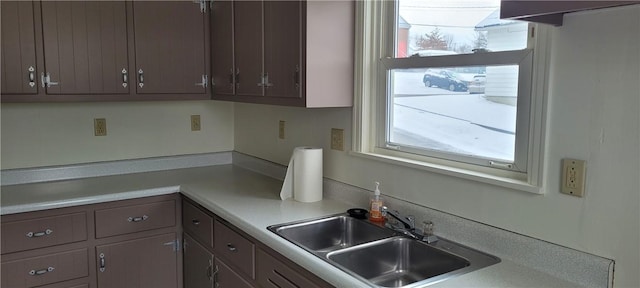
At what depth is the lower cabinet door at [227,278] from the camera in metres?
2.17

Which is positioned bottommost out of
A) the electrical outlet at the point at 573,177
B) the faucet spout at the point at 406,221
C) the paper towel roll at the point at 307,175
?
the faucet spout at the point at 406,221

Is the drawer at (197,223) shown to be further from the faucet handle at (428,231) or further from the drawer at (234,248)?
the faucet handle at (428,231)

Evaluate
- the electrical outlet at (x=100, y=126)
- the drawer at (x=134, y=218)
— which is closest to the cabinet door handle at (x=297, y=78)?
the drawer at (x=134, y=218)

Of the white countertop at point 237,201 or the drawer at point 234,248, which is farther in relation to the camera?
the drawer at point 234,248

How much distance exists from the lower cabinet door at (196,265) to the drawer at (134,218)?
162 millimetres

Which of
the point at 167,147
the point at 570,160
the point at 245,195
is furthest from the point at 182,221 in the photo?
the point at 570,160

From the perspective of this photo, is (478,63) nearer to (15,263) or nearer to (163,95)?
(163,95)

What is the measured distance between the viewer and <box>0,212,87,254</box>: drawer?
232 centimetres

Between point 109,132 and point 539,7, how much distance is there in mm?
2638

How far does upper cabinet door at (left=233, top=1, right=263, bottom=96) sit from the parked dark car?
2.81 feet

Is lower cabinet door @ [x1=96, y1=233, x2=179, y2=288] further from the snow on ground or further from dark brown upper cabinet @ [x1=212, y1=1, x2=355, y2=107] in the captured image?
the snow on ground

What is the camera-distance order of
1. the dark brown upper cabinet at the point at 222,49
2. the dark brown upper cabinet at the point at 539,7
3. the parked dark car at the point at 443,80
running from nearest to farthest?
the dark brown upper cabinet at the point at 539,7, the parked dark car at the point at 443,80, the dark brown upper cabinet at the point at 222,49

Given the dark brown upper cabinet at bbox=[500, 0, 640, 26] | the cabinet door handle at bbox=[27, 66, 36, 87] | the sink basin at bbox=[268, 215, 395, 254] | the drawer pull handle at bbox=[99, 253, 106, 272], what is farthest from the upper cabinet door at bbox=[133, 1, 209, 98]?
the dark brown upper cabinet at bbox=[500, 0, 640, 26]

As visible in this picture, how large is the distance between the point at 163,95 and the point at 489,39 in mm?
1914
